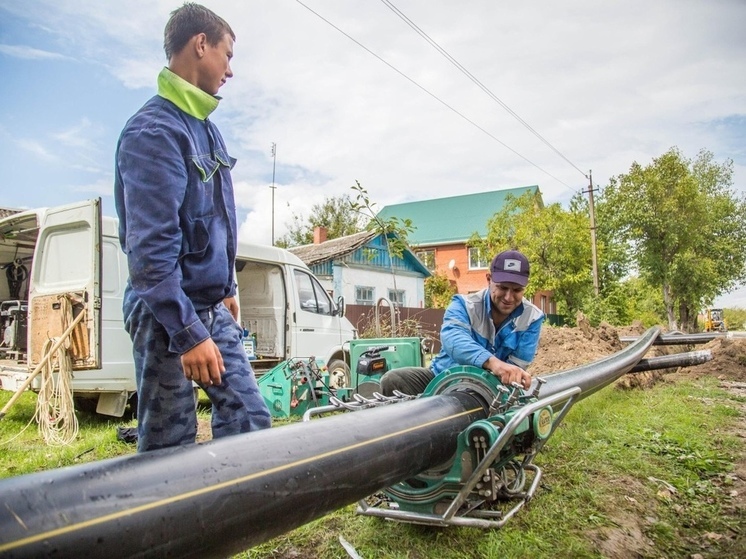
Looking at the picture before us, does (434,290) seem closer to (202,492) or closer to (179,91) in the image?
(179,91)

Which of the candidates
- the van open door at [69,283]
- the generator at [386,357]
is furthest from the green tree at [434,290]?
the van open door at [69,283]

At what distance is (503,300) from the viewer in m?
3.50

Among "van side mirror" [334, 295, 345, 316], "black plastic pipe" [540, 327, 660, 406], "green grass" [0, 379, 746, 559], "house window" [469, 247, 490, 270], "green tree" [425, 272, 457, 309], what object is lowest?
"green grass" [0, 379, 746, 559]

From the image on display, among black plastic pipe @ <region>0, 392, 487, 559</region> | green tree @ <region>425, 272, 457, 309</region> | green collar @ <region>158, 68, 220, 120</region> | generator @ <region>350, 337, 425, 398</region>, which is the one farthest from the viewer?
green tree @ <region>425, 272, 457, 309</region>

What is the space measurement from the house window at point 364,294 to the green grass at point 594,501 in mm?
17378

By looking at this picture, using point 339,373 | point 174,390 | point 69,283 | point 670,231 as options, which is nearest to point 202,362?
point 174,390

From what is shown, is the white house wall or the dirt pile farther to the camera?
the white house wall

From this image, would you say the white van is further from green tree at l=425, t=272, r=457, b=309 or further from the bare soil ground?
green tree at l=425, t=272, r=457, b=309

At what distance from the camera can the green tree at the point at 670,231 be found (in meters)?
28.8

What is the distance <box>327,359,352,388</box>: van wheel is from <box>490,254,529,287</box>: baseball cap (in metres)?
4.70

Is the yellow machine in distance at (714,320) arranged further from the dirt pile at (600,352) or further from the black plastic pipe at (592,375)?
the black plastic pipe at (592,375)

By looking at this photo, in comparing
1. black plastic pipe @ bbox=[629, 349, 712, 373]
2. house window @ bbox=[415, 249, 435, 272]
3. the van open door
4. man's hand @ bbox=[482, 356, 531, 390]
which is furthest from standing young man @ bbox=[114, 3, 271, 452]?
house window @ bbox=[415, 249, 435, 272]

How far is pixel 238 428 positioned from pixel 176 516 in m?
0.74

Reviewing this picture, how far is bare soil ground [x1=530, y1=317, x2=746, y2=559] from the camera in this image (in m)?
2.79
